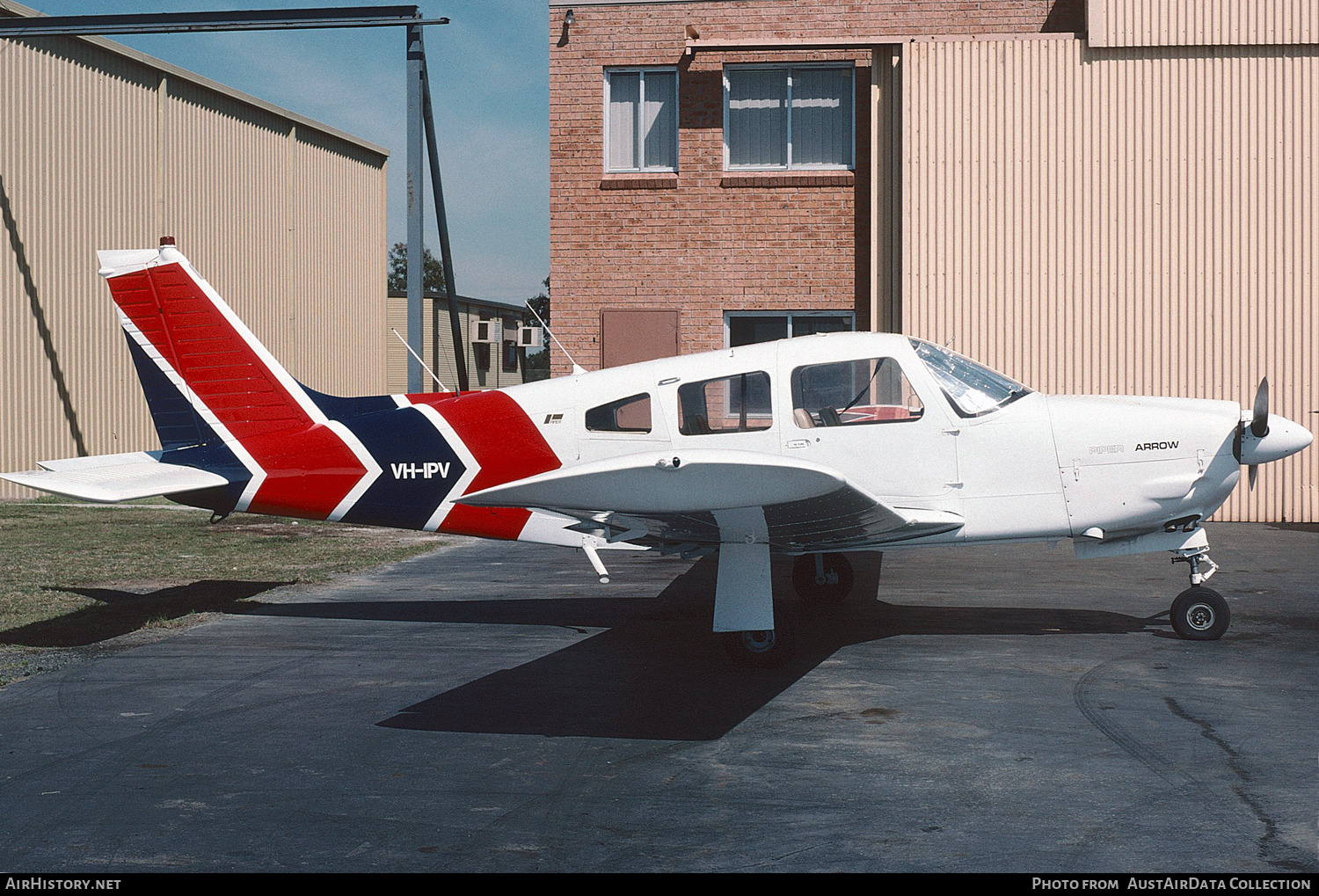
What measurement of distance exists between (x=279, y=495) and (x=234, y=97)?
20404 millimetres

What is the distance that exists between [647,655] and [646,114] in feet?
36.0

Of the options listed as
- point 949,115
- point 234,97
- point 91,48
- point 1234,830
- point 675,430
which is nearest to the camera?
point 1234,830

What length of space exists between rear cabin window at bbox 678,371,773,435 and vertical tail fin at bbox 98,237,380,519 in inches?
111

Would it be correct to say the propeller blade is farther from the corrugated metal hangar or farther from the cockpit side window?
the corrugated metal hangar

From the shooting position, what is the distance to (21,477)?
761 cm

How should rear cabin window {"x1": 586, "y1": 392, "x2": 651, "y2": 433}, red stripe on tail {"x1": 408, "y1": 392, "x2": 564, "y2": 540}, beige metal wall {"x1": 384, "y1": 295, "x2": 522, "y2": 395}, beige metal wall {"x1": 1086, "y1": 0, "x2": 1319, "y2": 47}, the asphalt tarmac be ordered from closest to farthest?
the asphalt tarmac → rear cabin window {"x1": 586, "y1": 392, "x2": 651, "y2": 433} → red stripe on tail {"x1": 408, "y1": 392, "x2": 564, "y2": 540} → beige metal wall {"x1": 1086, "y1": 0, "x2": 1319, "y2": 47} → beige metal wall {"x1": 384, "y1": 295, "x2": 522, "y2": 395}

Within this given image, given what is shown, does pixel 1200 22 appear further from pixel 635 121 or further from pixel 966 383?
pixel 966 383

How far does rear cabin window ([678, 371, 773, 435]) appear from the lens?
26.4ft

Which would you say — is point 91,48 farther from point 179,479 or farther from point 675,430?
point 675,430

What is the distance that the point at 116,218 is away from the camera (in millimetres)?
22391

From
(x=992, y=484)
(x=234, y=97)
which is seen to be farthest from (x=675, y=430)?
(x=234, y=97)

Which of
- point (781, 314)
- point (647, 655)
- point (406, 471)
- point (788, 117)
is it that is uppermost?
point (788, 117)

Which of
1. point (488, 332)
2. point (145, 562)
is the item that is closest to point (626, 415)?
point (145, 562)

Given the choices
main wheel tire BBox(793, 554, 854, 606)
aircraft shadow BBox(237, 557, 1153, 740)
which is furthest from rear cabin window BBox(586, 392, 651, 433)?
main wheel tire BBox(793, 554, 854, 606)
